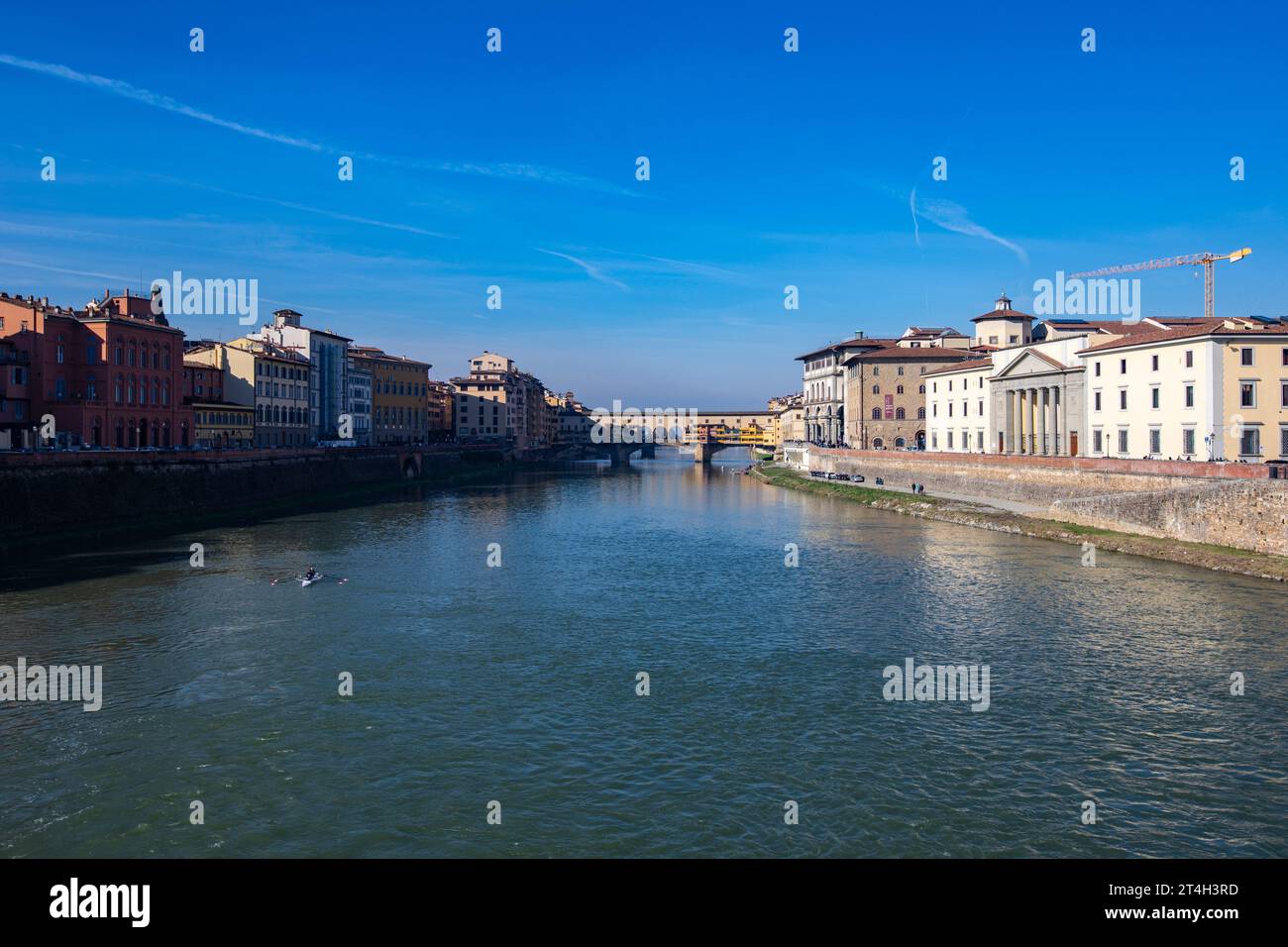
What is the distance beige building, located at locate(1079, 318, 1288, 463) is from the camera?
51.5 m

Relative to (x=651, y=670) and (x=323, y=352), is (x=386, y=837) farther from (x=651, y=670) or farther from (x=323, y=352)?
(x=323, y=352)

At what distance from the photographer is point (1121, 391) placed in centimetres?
6075

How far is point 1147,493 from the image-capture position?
4428cm

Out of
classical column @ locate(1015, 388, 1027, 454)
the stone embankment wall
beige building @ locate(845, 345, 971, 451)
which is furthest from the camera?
beige building @ locate(845, 345, 971, 451)

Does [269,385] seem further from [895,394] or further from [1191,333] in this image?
[1191,333]

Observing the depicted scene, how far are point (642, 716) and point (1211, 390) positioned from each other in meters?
47.7

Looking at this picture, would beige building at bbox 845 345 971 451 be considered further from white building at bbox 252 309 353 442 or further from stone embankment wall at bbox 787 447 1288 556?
white building at bbox 252 309 353 442

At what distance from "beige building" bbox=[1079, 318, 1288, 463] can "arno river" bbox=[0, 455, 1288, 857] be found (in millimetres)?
18207

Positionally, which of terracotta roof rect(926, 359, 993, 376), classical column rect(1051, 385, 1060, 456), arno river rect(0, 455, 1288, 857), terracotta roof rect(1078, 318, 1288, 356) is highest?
terracotta roof rect(926, 359, 993, 376)

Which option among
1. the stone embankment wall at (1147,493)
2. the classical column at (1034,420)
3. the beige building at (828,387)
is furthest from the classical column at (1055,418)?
the beige building at (828,387)

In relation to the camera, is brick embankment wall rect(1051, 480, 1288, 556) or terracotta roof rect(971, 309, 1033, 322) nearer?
brick embankment wall rect(1051, 480, 1288, 556)

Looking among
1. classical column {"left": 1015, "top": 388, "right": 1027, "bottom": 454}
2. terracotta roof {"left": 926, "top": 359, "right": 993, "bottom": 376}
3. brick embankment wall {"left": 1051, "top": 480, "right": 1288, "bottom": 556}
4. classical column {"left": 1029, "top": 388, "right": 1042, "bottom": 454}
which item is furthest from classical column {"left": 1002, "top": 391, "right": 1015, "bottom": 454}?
brick embankment wall {"left": 1051, "top": 480, "right": 1288, "bottom": 556}
